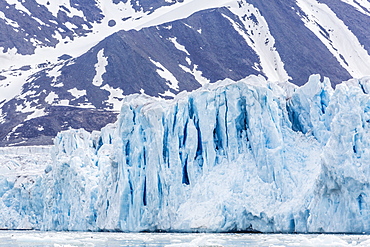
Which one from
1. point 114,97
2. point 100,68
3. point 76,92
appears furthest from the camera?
point 100,68

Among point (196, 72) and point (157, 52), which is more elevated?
point (196, 72)

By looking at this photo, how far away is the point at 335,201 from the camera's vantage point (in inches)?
981

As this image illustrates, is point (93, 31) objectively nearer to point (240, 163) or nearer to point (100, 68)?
point (100, 68)

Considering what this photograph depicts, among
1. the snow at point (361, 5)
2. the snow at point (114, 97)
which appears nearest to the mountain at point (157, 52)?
the snow at point (114, 97)

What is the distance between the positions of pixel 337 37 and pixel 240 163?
12461cm

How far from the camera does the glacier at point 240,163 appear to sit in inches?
981

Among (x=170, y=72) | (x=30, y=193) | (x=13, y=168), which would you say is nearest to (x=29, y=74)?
(x=170, y=72)

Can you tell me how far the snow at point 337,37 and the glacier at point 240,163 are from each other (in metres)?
105

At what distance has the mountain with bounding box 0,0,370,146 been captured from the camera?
12281 cm

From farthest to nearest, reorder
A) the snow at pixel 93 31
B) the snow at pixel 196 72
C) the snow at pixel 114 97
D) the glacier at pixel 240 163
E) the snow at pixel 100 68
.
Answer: the snow at pixel 93 31 < the snow at pixel 196 72 < the snow at pixel 100 68 < the snow at pixel 114 97 < the glacier at pixel 240 163

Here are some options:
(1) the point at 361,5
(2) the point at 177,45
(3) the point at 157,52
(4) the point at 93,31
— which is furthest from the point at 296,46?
(4) the point at 93,31

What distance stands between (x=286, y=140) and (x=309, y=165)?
189 cm

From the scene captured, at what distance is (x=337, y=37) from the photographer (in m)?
148

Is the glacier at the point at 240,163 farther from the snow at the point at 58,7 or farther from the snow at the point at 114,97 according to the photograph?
the snow at the point at 58,7
